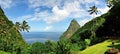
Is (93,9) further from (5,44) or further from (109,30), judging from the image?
(5,44)

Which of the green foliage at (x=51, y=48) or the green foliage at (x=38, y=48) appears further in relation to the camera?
the green foliage at (x=38, y=48)

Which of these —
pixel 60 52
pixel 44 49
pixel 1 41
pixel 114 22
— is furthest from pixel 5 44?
pixel 114 22

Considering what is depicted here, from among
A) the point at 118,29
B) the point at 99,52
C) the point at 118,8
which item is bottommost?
the point at 99,52

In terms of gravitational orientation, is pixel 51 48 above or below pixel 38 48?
below

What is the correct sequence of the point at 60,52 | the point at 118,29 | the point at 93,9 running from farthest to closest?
1. the point at 93,9
2. the point at 118,29
3. the point at 60,52

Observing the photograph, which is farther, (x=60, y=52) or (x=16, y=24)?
(x=16, y=24)

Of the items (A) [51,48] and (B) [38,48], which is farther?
(B) [38,48]

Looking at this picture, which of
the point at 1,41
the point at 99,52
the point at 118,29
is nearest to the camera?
the point at 99,52

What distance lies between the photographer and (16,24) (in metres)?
170

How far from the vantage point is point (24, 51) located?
117188 mm

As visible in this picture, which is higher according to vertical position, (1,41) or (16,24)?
(16,24)

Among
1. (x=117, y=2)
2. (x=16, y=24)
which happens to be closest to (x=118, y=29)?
(x=117, y=2)

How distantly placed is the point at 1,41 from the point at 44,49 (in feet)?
70.9

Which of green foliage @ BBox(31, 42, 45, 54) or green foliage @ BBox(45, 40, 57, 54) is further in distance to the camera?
green foliage @ BBox(31, 42, 45, 54)
